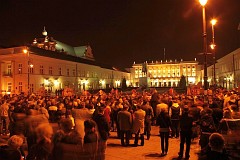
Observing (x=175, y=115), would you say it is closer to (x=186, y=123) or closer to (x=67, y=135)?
(x=186, y=123)

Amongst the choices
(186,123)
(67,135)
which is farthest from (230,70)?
(67,135)

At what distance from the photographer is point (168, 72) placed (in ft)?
429

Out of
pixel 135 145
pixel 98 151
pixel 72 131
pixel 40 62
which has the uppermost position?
pixel 40 62

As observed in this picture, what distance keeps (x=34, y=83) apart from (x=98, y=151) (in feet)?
167

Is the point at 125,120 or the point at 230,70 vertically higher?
the point at 230,70

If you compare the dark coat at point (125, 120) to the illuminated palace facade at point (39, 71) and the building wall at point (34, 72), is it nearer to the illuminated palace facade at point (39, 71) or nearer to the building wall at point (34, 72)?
the illuminated palace facade at point (39, 71)

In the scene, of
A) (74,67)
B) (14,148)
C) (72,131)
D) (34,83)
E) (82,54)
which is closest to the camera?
(14,148)

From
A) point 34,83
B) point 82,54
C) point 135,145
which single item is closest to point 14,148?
point 135,145

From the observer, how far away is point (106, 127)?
29.6ft

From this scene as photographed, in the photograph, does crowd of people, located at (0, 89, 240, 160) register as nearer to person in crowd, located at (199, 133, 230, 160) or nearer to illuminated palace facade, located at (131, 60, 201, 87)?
person in crowd, located at (199, 133, 230, 160)

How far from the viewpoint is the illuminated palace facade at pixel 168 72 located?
127 m

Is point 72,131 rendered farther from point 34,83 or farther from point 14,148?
point 34,83

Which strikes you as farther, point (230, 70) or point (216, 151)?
point (230, 70)

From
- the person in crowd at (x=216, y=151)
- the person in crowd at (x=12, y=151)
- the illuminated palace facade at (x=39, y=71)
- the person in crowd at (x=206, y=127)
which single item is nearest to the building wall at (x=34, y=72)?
the illuminated palace facade at (x=39, y=71)
